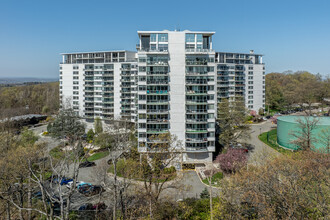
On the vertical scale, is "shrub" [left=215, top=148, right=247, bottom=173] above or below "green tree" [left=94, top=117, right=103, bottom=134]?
below

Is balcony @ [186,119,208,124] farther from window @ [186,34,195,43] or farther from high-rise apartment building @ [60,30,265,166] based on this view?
window @ [186,34,195,43]

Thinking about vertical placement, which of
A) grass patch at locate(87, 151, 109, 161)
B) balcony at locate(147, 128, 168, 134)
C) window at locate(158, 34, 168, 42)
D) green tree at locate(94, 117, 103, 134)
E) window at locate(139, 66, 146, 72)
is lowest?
grass patch at locate(87, 151, 109, 161)

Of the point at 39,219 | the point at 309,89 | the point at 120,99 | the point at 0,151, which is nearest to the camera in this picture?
the point at 39,219

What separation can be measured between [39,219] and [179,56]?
2691 centimetres

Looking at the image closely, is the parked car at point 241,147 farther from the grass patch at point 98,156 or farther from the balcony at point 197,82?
the grass patch at point 98,156

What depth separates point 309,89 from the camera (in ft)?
251

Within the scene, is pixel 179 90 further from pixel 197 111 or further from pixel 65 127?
pixel 65 127

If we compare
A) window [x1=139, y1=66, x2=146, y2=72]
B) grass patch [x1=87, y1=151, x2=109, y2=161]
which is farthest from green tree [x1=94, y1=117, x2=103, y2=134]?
window [x1=139, y1=66, x2=146, y2=72]

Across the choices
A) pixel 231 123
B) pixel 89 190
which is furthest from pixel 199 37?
pixel 89 190

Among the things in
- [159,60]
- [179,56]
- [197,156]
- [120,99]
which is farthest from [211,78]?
[120,99]

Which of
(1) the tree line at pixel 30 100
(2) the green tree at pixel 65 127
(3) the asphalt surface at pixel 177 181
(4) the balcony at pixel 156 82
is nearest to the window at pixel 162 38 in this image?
(4) the balcony at pixel 156 82

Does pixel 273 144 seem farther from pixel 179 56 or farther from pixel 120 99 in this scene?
pixel 120 99

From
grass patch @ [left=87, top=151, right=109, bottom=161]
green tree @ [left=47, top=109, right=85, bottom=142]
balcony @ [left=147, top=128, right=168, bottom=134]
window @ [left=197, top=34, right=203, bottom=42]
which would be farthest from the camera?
green tree @ [left=47, top=109, right=85, bottom=142]

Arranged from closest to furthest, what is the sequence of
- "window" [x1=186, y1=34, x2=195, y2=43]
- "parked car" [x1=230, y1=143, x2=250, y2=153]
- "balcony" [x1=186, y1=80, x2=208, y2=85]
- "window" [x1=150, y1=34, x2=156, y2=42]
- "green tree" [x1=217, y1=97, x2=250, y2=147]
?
1. "balcony" [x1=186, y1=80, x2=208, y2=85]
2. "window" [x1=150, y1=34, x2=156, y2=42]
3. "window" [x1=186, y1=34, x2=195, y2=43]
4. "parked car" [x1=230, y1=143, x2=250, y2=153]
5. "green tree" [x1=217, y1=97, x2=250, y2=147]
